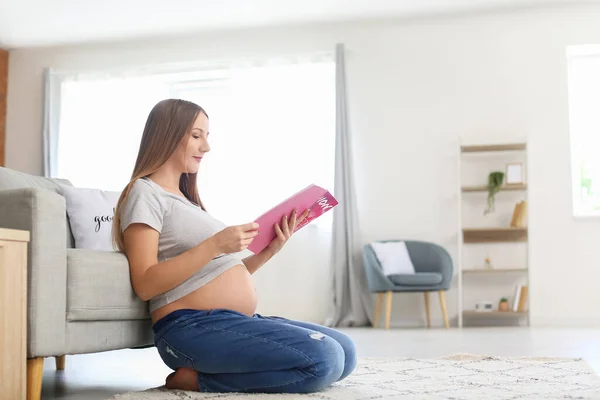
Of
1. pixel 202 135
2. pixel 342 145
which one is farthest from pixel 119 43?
pixel 202 135

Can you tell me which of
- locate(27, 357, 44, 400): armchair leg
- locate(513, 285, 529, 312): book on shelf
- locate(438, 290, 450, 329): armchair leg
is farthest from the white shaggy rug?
locate(513, 285, 529, 312): book on shelf

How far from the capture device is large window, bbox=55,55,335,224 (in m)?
→ 6.43

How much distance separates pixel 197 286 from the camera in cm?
203

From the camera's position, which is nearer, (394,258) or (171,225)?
(171,225)

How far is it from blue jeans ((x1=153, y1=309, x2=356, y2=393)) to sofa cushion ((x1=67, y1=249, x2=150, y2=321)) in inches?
7.8

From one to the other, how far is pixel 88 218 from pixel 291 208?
3.79 feet

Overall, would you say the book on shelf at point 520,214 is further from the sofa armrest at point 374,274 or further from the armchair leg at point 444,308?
the sofa armrest at point 374,274

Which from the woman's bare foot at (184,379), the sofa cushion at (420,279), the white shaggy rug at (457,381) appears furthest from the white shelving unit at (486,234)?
the woman's bare foot at (184,379)

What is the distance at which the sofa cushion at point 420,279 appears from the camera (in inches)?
221

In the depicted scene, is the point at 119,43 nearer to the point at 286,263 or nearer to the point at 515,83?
the point at 286,263

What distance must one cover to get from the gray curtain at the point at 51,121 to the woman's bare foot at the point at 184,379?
530 cm

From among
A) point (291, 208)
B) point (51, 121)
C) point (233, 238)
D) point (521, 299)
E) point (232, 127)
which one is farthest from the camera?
point (51, 121)

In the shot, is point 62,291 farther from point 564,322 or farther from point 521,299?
point 564,322

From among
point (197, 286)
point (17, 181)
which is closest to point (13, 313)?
point (197, 286)
